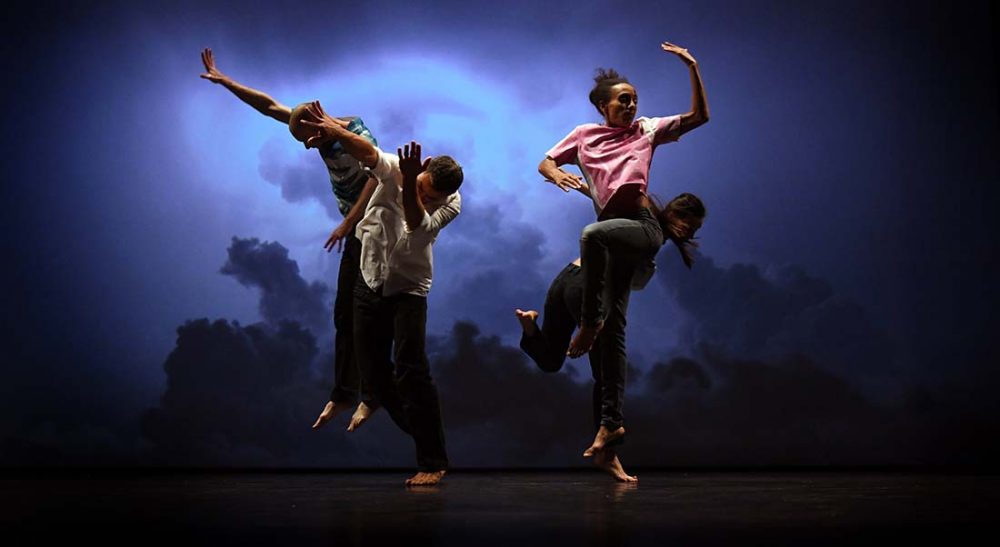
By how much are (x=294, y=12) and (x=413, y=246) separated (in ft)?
8.61

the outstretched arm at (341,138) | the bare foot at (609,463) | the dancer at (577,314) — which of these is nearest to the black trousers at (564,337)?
the dancer at (577,314)

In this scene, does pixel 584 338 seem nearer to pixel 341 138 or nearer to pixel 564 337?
pixel 564 337

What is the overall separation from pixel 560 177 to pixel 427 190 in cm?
47

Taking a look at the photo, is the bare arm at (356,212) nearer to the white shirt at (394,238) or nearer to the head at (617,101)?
the white shirt at (394,238)

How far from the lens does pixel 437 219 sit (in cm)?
276

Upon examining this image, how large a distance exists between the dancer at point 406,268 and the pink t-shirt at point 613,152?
50cm

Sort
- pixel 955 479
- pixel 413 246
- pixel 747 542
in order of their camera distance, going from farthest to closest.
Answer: pixel 955 479 → pixel 413 246 → pixel 747 542

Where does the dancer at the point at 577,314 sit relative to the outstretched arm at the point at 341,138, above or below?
below

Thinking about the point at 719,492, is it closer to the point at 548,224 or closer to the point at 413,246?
the point at 413,246

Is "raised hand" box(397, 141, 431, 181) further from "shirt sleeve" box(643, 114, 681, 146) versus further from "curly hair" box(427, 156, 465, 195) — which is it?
"shirt sleeve" box(643, 114, 681, 146)

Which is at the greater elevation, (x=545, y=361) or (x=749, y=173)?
(x=749, y=173)

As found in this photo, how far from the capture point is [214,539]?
1.49 metres

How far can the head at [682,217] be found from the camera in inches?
123

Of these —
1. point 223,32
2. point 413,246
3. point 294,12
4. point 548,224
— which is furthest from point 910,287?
point 223,32
